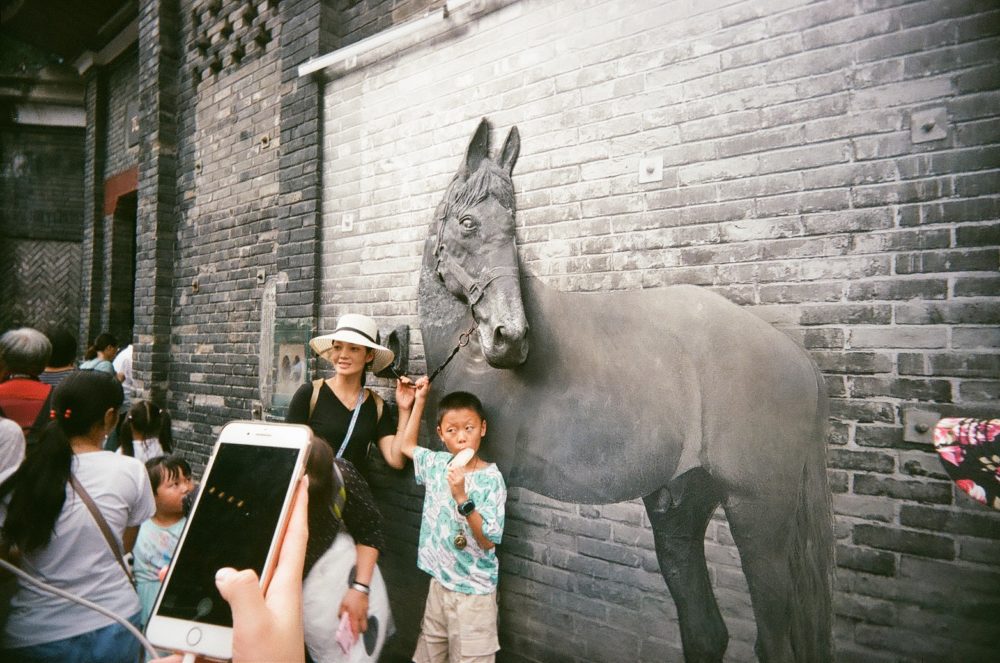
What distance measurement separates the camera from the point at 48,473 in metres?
2.08

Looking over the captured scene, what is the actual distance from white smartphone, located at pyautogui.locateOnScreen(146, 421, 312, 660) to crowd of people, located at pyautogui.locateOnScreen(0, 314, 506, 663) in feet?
0.40

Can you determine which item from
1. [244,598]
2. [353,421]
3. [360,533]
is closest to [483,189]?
[353,421]

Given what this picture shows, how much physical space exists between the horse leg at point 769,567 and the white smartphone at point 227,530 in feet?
7.03

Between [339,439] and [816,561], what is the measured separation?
246cm

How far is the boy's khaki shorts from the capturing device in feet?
9.14

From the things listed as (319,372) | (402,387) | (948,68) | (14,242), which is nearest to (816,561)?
(948,68)

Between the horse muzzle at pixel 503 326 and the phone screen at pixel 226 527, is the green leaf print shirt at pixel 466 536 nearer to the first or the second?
the horse muzzle at pixel 503 326

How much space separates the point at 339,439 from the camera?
326cm

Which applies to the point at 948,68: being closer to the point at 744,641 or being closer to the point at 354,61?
the point at 744,641

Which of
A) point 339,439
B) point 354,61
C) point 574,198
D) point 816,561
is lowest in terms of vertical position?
point 816,561

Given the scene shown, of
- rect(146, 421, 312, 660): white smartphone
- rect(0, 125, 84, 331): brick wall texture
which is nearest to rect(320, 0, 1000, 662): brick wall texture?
rect(146, 421, 312, 660): white smartphone

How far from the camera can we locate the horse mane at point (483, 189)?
136 inches

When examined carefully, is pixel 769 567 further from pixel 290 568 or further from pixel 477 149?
pixel 477 149

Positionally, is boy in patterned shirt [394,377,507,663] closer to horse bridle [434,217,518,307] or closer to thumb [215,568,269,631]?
horse bridle [434,217,518,307]
